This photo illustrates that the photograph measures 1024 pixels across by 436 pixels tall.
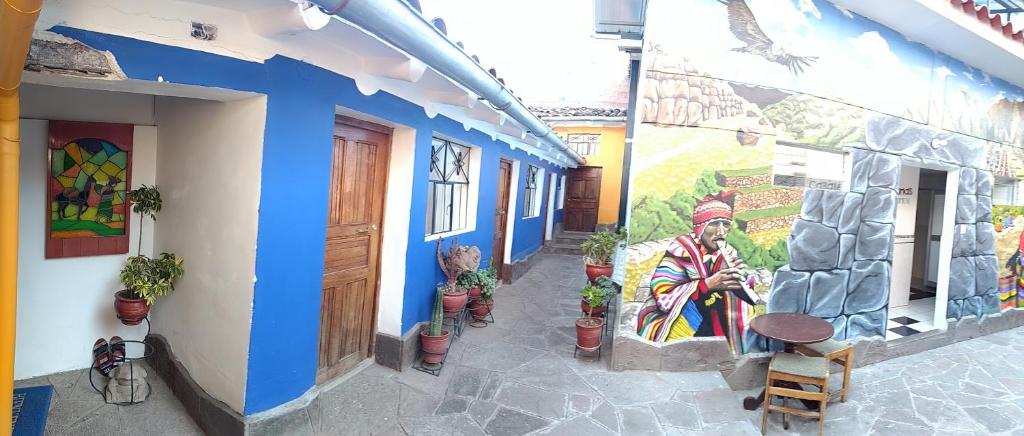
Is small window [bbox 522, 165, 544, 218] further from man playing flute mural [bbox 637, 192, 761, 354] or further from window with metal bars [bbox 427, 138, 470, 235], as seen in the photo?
man playing flute mural [bbox 637, 192, 761, 354]

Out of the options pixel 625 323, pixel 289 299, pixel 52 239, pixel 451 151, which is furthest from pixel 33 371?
pixel 625 323

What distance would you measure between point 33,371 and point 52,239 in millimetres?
1074

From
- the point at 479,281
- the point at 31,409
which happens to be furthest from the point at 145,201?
the point at 479,281

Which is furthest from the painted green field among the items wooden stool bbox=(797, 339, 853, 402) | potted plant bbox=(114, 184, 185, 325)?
wooden stool bbox=(797, 339, 853, 402)

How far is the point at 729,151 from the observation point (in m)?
4.58

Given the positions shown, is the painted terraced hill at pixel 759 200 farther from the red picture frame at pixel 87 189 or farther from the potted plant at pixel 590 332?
the red picture frame at pixel 87 189

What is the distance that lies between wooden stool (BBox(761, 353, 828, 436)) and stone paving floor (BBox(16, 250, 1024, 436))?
21 centimetres

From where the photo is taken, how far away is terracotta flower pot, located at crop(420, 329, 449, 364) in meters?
4.63

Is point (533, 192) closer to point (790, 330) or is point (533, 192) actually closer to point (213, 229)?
point (790, 330)

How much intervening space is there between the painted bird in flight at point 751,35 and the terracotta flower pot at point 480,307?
4.07 metres

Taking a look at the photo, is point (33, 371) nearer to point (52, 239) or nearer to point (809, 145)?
point (52, 239)

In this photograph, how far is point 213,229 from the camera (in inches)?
128

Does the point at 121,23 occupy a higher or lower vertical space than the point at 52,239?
higher

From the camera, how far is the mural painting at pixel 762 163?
4.52 m
